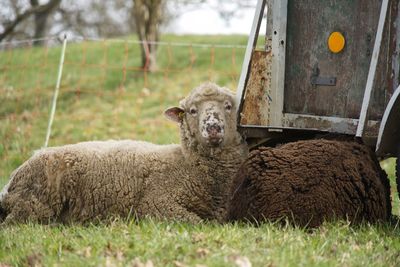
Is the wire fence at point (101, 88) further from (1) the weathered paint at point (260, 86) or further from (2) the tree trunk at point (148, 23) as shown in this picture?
(1) the weathered paint at point (260, 86)

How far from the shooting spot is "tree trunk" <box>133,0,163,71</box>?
18312mm

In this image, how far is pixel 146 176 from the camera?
6.84 meters

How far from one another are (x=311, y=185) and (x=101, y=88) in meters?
12.2

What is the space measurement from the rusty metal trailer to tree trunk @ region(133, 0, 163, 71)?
11.6 m

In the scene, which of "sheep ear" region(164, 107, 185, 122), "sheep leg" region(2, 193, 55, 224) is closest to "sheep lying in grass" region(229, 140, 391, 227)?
"sheep ear" region(164, 107, 185, 122)

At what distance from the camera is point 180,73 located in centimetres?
1819

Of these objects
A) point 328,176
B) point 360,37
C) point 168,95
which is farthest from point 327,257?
point 168,95

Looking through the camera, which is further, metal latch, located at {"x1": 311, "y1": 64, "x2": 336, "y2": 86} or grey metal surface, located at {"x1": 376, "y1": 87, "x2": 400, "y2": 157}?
metal latch, located at {"x1": 311, "y1": 64, "x2": 336, "y2": 86}

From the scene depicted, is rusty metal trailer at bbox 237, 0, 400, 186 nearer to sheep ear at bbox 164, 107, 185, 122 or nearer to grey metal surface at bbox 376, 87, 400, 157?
grey metal surface at bbox 376, 87, 400, 157

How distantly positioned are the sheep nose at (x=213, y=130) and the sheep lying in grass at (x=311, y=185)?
0.63 m

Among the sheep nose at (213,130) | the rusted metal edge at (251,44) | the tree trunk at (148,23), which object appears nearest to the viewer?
the rusted metal edge at (251,44)

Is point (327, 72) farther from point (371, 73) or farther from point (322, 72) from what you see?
point (371, 73)

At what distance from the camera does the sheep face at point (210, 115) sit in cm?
664

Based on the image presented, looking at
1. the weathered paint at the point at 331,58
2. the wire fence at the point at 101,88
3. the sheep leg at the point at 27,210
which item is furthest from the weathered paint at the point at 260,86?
the wire fence at the point at 101,88
